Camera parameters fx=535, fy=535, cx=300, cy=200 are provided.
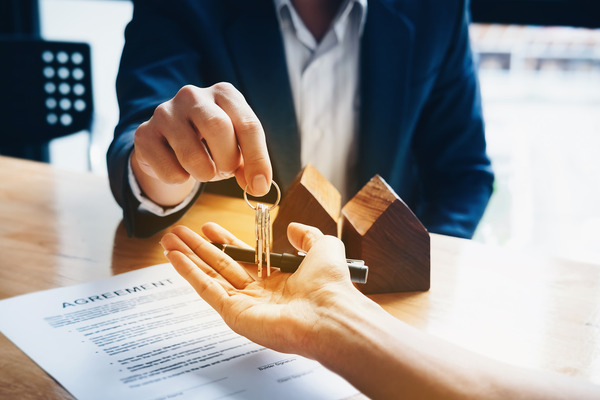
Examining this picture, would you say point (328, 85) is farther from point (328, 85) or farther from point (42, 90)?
point (42, 90)

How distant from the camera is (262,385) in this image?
59cm

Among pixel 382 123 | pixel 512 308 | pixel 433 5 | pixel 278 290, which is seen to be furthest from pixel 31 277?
pixel 433 5

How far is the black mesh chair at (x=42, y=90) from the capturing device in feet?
6.89

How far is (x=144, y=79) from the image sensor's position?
1253mm

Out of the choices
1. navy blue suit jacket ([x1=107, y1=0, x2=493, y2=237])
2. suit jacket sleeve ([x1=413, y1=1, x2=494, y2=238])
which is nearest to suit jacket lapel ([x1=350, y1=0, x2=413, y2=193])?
navy blue suit jacket ([x1=107, y1=0, x2=493, y2=237])

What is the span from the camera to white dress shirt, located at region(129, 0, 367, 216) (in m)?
1.49

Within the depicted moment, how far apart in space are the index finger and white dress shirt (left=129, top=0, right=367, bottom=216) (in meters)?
0.74

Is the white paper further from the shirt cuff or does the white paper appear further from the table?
the shirt cuff

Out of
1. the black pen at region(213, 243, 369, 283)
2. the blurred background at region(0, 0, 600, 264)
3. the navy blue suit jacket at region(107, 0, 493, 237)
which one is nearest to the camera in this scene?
the black pen at region(213, 243, 369, 283)

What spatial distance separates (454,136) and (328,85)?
15.5 inches

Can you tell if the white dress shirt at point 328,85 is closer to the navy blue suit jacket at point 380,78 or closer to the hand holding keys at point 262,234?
the navy blue suit jacket at point 380,78

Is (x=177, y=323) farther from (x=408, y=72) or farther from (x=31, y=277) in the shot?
(x=408, y=72)

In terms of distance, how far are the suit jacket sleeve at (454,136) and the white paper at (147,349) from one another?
883 mm

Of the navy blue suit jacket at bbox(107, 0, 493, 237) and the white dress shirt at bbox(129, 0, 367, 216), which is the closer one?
the navy blue suit jacket at bbox(107, 0, 493, 237)
